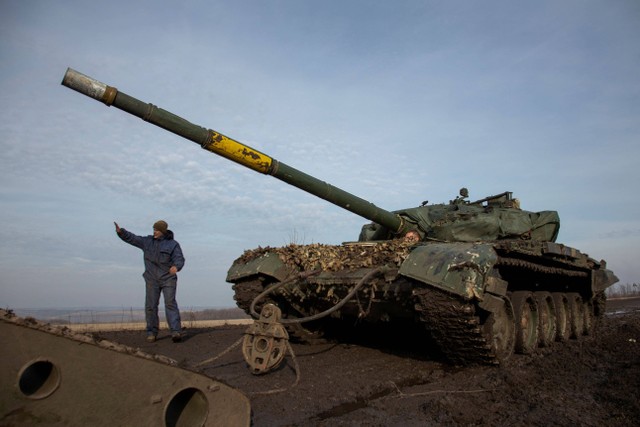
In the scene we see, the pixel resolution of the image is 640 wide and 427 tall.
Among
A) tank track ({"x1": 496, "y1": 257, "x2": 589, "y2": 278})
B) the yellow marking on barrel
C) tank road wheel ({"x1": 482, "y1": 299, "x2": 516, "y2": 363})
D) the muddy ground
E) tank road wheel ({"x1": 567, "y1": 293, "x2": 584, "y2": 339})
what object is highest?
the yellow marking on barrel

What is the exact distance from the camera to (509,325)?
21.8 ft

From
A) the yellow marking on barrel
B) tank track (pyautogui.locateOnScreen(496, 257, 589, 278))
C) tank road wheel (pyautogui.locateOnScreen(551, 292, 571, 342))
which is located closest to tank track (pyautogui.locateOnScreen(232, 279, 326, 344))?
the yellow marking on barrel

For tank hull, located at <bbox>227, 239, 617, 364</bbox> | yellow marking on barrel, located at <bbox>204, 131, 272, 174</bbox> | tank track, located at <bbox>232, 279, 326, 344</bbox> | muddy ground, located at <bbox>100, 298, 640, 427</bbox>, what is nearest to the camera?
muddy ground, located at <bbox>100, 298, 640, 427</bbox>

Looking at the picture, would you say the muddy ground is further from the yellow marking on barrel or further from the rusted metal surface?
the yellow marking on barrel

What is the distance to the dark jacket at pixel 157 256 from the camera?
305 inches

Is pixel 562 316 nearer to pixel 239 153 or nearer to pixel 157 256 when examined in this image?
pixel 239 153

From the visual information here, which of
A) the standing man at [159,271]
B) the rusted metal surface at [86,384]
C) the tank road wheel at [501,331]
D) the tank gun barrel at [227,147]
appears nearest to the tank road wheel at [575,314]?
the tank road wheel at [501,331]

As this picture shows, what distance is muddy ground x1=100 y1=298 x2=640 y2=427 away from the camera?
377 cm

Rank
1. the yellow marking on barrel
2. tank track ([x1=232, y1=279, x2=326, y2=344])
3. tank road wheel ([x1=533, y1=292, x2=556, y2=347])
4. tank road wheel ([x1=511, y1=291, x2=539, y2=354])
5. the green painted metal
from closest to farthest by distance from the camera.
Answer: the green painted metal, the yellow marking on barrel, tank road wheel ([x1=511, y1=291, x2=539, y2=354]), tank track ([x1=232, y1=279, x2=326, y2=344]), tank road wheel ([x1=533, y1=292, x2=556, y2=347])

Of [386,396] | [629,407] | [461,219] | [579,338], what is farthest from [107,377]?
[579,338]

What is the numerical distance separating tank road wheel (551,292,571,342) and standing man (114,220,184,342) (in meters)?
6.16

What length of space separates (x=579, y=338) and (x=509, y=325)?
4.01 metres

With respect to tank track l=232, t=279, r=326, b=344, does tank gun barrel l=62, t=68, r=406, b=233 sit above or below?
above

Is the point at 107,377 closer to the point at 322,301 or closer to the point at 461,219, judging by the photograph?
the point at 322,301
